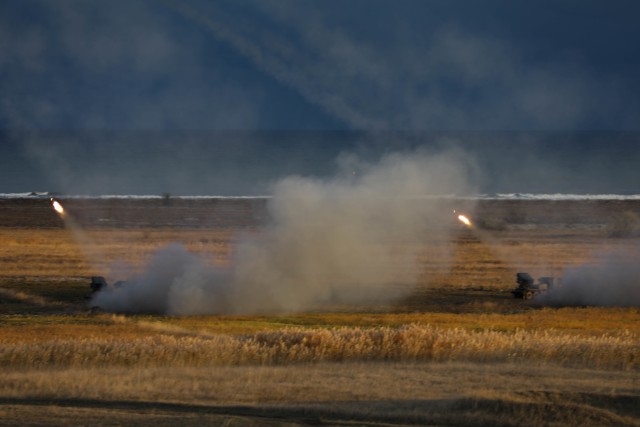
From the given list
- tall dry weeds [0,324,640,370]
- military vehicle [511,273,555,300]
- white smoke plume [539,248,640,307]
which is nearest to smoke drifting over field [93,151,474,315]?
military vehicle [511,273,555,300]

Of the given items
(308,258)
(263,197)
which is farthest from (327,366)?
(263,197)

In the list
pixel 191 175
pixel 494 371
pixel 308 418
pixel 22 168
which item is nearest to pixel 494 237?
pixel 494 371

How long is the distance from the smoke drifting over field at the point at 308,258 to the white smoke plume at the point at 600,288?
5.87 meters

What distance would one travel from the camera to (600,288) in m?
33.4

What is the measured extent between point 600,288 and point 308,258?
1035 cm

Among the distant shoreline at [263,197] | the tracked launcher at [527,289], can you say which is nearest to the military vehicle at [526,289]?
the tracked launcher at [527,289]

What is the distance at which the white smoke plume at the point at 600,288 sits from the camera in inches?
1289

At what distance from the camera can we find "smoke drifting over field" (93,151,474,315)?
31562 mm

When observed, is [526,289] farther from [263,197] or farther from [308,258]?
[263,197]

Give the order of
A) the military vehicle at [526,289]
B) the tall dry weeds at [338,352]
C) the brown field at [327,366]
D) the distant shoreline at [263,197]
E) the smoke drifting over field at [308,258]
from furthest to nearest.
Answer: the distant shoreline at [263,197]
the military vehicle at [526,289]
the smoke drifting over field at [308,258]
the tall dry weeds at [338,352]
the brown field at [327,366]

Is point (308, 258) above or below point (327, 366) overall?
above

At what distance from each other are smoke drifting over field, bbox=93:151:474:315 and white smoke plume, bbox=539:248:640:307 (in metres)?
5.87

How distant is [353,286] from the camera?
35250mm

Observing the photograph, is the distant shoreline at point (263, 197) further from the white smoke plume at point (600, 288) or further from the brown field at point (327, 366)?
the brown field at point (327, 366)
